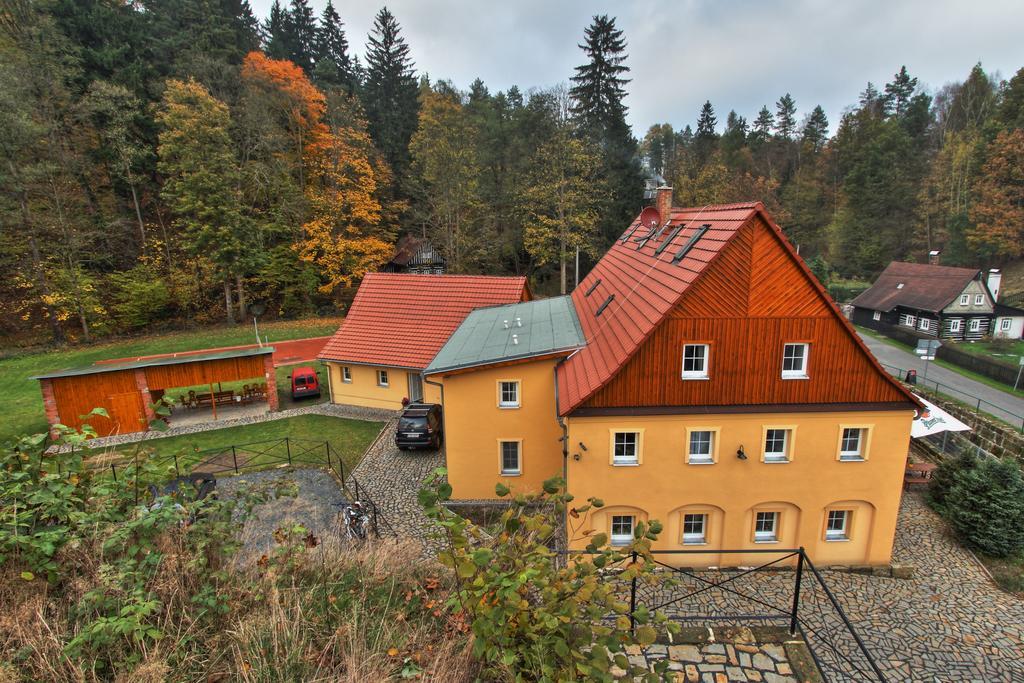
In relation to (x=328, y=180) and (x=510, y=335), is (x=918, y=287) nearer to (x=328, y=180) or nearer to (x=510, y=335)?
(x=510, y=335)

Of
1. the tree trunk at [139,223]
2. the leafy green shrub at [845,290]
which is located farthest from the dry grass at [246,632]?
the leafy green shrub at [845,290]

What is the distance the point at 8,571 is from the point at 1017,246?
67606 mm

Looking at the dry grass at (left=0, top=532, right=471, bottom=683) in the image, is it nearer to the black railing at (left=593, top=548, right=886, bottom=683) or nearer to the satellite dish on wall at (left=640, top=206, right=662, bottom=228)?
the black railing at (left=593, top=548, right=886, bottom=683)

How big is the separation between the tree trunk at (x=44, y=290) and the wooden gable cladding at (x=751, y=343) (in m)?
37.4

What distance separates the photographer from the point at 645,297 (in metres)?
14.2

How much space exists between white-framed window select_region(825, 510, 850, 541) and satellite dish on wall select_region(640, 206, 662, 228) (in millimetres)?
11797

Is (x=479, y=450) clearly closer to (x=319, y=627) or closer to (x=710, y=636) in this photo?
(x=710, y=636)

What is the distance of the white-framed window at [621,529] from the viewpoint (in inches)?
526

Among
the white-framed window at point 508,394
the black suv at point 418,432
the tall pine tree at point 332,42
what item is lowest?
the black suv at point 418,432

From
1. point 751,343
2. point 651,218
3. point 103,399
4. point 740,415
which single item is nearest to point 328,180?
point 103,399

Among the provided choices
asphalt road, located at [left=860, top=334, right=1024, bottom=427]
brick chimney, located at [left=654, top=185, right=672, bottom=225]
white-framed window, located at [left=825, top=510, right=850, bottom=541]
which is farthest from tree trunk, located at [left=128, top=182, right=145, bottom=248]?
asphalt road, located at [left=860, top=334, right=1024, bottom=427]

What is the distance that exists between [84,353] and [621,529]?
35620 millimetres

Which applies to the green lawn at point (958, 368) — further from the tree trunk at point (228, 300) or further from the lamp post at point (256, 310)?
Result: the tree trunk at point (228, 300)

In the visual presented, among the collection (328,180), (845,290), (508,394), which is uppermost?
(328,180)
